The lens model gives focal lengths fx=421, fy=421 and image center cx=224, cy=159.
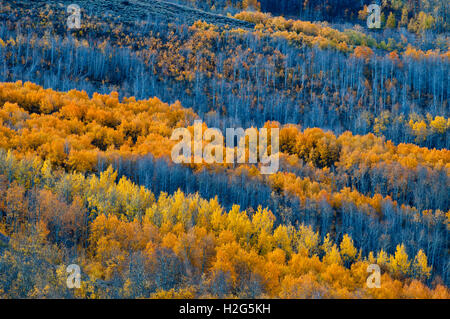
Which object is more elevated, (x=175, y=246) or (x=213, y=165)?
(x=213, y=165)

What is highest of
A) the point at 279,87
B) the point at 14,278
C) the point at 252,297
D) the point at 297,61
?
the point at 297,61

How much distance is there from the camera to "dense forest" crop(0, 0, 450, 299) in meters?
24.1

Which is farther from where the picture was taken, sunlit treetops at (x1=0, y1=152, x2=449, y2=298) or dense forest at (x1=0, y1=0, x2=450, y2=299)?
dense forest at (x1=0, y1=0, x2=450, y2=299)

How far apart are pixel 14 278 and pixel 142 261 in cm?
638

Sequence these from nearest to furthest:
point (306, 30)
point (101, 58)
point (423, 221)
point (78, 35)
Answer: point (423, 221), point (101, 58), point (78, 35), point (306, 30)

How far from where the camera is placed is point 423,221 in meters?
34.6

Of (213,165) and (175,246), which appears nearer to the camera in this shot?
(175,246)

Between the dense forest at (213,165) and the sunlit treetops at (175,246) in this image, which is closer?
the sunlit treetops at (175,246)

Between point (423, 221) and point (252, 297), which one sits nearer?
point (252, 297)

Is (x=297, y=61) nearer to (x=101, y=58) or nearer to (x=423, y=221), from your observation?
(x=101, y=58)

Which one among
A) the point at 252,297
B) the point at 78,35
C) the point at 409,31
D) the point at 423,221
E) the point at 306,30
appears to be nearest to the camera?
the point at 252,297

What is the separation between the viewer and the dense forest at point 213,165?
79.2 feet

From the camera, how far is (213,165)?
41531 millimetres
